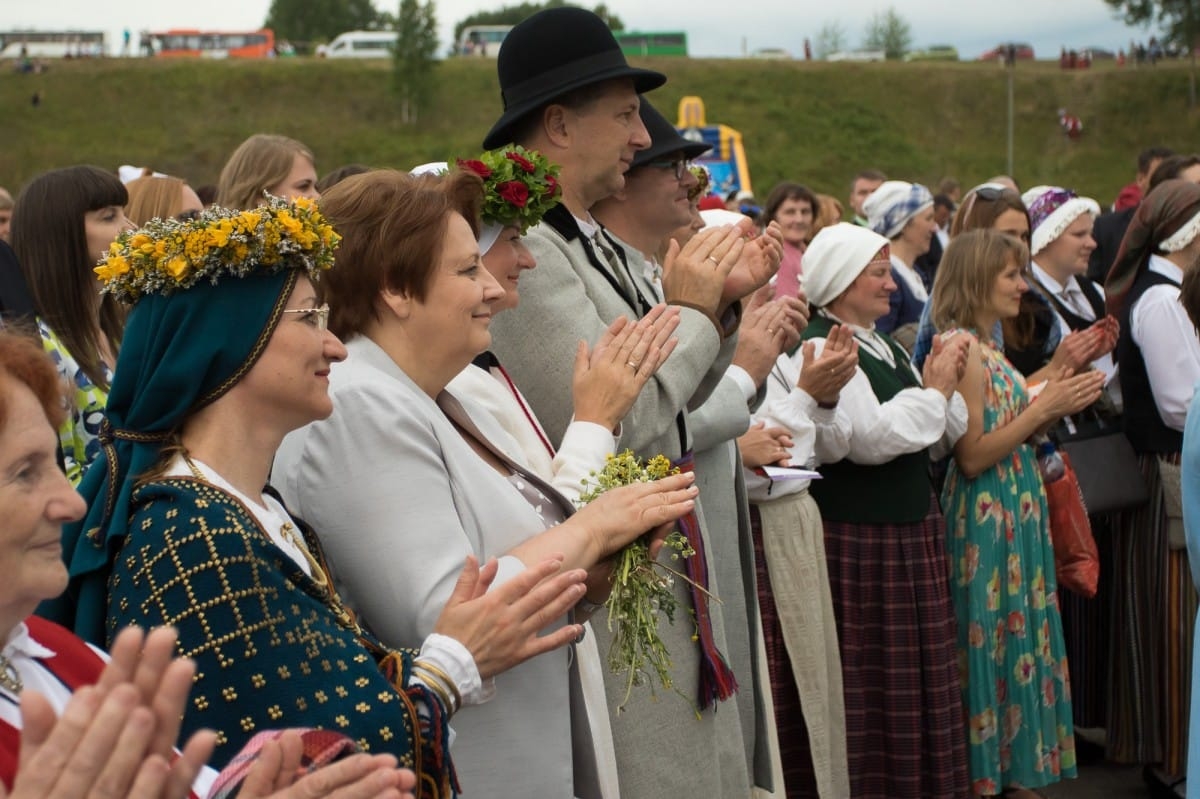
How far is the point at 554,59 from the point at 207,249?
65.0 inches

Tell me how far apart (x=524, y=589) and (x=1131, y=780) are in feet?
15.6

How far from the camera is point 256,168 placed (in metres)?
5.37

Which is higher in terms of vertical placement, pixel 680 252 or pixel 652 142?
pixel 652 142

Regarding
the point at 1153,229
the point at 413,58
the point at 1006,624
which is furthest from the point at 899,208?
the point at 413,58

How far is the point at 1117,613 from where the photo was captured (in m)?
6.21

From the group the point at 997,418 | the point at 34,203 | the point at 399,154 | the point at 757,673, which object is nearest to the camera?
the point at 757,673

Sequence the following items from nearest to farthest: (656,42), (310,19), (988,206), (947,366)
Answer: (947,366)
(988,206)
(656,42)
(310,19)

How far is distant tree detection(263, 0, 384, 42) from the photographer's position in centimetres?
7956

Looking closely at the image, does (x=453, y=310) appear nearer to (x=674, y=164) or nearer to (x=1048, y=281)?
(x=674, y=164)

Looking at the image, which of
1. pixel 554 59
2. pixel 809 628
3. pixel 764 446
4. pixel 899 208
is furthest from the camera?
pixel 899 208

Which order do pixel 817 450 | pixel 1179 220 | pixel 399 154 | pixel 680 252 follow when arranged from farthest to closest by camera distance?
pixel 399 154
pixel 1179 220
pixel 817 450
pixel 680 252

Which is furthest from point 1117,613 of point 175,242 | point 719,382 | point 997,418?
point 175,242

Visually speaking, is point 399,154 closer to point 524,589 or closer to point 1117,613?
point 1117,613

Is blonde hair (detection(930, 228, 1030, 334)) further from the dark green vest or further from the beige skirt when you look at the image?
the beige skirt
